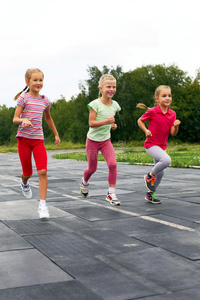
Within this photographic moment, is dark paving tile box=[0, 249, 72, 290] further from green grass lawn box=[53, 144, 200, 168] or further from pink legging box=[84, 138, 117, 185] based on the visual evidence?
green grass lawn box=[53, 144, 200, 168]

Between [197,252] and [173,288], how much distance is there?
0.87 m

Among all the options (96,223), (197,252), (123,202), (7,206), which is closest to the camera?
(197,252)

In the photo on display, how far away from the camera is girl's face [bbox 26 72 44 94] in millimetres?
5219

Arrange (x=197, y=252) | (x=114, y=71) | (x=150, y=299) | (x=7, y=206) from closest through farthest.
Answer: (x=150, y=299), (x=197, y=252), (x=7, y=206), (x=114, y=71)

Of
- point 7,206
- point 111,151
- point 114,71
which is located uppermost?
point 114,71

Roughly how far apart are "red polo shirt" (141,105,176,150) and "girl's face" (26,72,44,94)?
1754 millimetres

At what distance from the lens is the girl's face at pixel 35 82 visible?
5.22 metres

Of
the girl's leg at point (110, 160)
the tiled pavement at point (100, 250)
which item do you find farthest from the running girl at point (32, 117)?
the girl's leg at point (110, 160)

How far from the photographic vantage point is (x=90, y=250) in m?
3.53

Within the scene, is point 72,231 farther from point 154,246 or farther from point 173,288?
point 173,288

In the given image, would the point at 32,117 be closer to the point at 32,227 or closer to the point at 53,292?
the point at 32,227

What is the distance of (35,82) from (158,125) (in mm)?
1943

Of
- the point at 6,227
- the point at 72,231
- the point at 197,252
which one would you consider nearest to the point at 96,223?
the point at 72,231

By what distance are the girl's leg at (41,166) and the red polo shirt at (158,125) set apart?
68.3 inches
